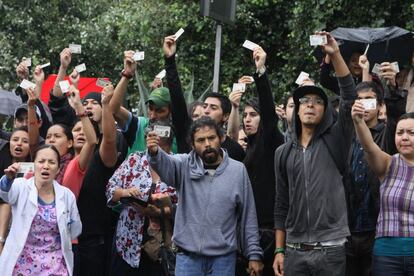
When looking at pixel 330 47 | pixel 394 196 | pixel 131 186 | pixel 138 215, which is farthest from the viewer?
pixel 138 215

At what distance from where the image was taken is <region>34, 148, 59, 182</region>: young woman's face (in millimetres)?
7657

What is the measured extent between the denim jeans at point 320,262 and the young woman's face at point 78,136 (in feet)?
8.64

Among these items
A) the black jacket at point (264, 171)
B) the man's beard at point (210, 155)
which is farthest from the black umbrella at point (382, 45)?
the man's beard at point (210, 155)

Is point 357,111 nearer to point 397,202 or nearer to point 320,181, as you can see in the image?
point 320,181

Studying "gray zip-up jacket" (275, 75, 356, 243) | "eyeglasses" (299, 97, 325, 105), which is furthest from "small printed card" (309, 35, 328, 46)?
"eyeglasses" (299, 97, 325, 105)

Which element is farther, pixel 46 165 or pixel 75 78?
pixel 75 78

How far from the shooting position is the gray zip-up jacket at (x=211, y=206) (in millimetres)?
6953

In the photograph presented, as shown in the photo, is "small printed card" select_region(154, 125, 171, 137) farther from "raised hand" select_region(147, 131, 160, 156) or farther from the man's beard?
the man's beard

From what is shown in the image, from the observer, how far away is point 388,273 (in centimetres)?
664

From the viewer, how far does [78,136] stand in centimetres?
848

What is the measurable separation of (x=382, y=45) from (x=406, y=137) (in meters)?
2.21

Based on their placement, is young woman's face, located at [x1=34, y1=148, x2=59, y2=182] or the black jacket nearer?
the black jacket

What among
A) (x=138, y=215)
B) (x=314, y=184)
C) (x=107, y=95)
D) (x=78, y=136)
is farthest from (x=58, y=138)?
(x=314, y=184)

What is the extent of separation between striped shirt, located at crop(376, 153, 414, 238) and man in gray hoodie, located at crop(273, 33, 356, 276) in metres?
0.30
